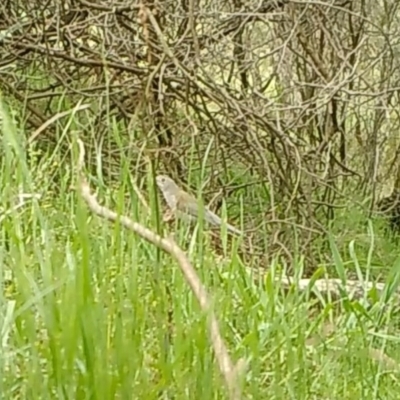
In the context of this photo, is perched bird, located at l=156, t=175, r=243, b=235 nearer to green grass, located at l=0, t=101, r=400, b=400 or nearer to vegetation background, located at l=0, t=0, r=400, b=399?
vegetation background, located at l=0, t=0, r=400, b=399

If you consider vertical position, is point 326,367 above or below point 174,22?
below

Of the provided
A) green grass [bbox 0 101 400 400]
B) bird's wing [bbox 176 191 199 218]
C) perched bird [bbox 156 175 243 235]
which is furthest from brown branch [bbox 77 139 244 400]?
bird's wing [bbox 176 191 199 218]

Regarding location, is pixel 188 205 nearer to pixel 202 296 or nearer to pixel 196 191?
pixel 196 191

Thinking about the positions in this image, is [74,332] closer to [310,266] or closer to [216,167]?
[310,266]

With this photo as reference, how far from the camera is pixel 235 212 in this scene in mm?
4812

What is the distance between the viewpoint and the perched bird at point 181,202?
10.8 feet

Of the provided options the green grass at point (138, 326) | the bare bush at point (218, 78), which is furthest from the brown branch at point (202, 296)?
the bare bush at point (218, 78)

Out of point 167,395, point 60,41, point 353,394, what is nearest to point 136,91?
point 60,41

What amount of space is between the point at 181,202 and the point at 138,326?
1.96m

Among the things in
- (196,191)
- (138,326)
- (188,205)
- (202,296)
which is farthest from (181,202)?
(202,296)

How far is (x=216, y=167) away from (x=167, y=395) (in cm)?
316

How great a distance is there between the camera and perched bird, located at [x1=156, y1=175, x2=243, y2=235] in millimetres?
3293

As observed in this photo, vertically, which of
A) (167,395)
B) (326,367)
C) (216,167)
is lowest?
(216,167)

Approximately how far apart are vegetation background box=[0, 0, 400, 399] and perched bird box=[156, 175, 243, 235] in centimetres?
11
